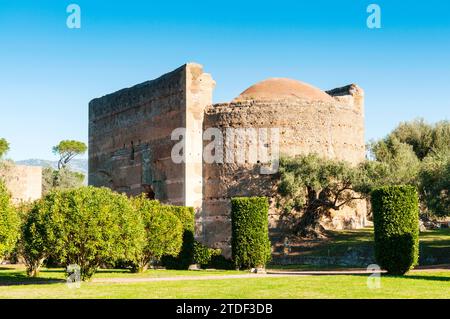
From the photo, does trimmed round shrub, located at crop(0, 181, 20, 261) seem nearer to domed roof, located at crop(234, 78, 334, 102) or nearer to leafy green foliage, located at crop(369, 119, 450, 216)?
leafy green foliage, located at crop(369, 119, 450, 216)

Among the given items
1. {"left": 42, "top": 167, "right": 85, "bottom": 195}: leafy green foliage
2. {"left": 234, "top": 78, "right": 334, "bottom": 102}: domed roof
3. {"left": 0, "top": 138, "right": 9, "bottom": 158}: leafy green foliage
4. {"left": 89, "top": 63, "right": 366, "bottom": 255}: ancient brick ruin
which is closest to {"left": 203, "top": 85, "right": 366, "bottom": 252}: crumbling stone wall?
{"left": 89, "top": 63, "right": 366, "bottom": 255}: ancient brick ruin

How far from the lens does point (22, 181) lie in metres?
43.4

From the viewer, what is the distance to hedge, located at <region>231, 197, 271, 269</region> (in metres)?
27.6

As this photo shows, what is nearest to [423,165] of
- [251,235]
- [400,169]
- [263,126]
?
[400,169]

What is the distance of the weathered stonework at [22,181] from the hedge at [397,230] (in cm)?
2746

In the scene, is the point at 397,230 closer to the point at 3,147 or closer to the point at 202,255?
the point at 202,255

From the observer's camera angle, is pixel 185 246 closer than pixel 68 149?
Yes

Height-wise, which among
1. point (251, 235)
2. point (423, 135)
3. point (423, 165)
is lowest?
point (251, 235)

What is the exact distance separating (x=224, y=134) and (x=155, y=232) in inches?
456

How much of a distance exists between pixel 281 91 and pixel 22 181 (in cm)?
1862

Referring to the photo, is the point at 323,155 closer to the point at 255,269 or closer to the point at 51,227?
the point at 255,269

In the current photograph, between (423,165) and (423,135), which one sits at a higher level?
(423,135)

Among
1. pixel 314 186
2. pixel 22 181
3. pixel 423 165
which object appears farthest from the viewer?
pixel 22 181

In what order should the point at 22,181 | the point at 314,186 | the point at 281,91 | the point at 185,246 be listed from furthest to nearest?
the point at 22,181 → the point at 281,91 → the point at 314,186 → the point at 185,246
